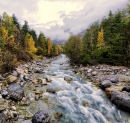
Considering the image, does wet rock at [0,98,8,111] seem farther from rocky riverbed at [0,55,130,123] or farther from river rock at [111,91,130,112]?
river rock at [111,91,130,112]

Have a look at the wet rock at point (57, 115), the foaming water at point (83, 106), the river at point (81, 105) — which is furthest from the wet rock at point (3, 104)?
the wet rock at point (57, 115)

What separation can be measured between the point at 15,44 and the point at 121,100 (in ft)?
93.3

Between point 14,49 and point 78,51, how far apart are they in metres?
16.4

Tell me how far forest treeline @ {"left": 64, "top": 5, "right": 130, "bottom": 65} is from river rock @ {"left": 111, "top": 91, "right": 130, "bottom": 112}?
1476 cm

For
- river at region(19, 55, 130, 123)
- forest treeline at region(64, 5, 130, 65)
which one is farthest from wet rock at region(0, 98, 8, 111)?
forest treeline at region(64, 5, 130, 65)

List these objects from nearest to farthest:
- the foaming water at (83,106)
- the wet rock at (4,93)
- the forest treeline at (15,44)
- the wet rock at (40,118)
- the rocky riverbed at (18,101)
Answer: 1. the wet rock at (40,118)
2. the rocky riverbed at (18,101)
3. the foaming water at (83,106)
4. the wet rock at (4,93)
5. the forest treeline at (15,44)

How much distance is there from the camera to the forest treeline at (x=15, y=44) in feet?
72.1

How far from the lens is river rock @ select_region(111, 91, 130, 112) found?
1339 centimetres

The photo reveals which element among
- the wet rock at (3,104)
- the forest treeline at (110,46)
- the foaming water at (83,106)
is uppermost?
the forest treeline at (110,46)

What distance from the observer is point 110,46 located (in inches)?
1342

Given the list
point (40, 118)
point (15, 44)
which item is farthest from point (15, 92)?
point (15, 44)

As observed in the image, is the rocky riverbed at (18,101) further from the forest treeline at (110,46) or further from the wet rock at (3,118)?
the forest treeline at (110,46)

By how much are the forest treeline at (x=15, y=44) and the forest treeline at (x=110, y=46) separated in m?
13.3

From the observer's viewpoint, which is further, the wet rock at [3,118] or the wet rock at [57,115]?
the wet rock at [57,115]
